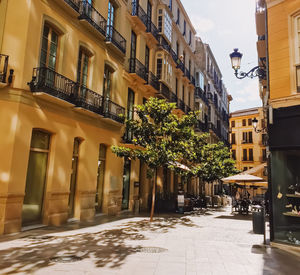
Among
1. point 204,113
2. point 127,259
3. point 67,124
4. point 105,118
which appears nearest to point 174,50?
point 204,113

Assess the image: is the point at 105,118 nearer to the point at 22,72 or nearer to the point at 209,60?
the point at 22,72

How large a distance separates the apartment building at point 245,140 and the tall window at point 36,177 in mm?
45910

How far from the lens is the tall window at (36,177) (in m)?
10.3

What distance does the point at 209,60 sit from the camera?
39.7 m

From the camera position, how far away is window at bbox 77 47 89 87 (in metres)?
13.5

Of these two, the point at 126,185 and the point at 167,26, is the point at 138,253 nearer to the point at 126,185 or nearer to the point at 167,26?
the point at 126,185

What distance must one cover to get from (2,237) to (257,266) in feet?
24.4

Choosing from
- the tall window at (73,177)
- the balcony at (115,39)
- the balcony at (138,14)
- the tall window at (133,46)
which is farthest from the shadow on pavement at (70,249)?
the balcony at (138,14)

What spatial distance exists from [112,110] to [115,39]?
4293mm

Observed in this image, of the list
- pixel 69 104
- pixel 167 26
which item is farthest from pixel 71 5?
pixel 167 26

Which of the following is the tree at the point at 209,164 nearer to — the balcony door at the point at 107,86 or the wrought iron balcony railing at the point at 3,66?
the balcony door at the point at 107,86

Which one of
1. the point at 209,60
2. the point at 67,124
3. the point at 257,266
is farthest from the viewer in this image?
the point at 209,60


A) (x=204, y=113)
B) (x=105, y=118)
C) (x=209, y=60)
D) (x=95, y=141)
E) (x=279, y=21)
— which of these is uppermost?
(x=209, y=60)

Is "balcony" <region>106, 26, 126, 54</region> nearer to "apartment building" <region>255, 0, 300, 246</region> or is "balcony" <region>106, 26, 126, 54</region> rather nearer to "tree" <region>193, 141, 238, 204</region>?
"apartment building" <region>255, 0, 300, 246</region>
